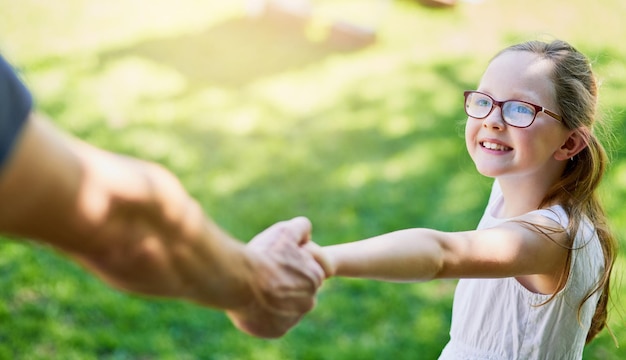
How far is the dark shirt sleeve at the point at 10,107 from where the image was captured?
3.62ft

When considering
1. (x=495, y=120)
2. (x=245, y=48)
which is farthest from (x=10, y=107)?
(x=245, y=48)

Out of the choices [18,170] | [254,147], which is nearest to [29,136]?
[18,170]

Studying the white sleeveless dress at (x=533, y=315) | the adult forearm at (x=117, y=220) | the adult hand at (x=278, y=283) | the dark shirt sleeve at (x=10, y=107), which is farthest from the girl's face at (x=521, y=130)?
the dark shirt sleeve at (x=10, y=107)

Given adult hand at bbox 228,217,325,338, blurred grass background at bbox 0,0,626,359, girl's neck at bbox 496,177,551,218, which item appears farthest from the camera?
blurred grass background at bbox 0,0,626,359

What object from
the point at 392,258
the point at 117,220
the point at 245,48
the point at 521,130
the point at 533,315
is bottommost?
the point at 245,48

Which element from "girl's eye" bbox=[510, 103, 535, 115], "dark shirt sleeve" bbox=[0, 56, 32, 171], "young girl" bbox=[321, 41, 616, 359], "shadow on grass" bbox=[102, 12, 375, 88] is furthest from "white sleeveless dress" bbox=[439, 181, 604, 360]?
Answer: "shadow on grass" bbox=[102, 12, 375, 88]

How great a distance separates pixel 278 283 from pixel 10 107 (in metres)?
0.64

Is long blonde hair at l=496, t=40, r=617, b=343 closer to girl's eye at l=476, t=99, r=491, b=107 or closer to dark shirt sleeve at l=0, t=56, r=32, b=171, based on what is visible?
girl's eye at l=476, t=99, r=491, b=107

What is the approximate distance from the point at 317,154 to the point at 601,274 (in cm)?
286

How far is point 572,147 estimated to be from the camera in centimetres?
190

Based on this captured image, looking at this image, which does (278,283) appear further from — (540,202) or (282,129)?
(282,129)

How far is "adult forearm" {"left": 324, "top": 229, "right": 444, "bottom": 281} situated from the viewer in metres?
1.63

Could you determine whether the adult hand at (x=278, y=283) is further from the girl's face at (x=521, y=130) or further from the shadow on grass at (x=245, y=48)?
the shadow on grass at (x=245, y=48)

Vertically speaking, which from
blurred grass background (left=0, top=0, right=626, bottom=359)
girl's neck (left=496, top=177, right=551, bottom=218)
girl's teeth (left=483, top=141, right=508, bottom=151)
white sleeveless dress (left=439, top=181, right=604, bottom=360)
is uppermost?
girl's teeth (left=483, top=141, right=508, bottom=151)
